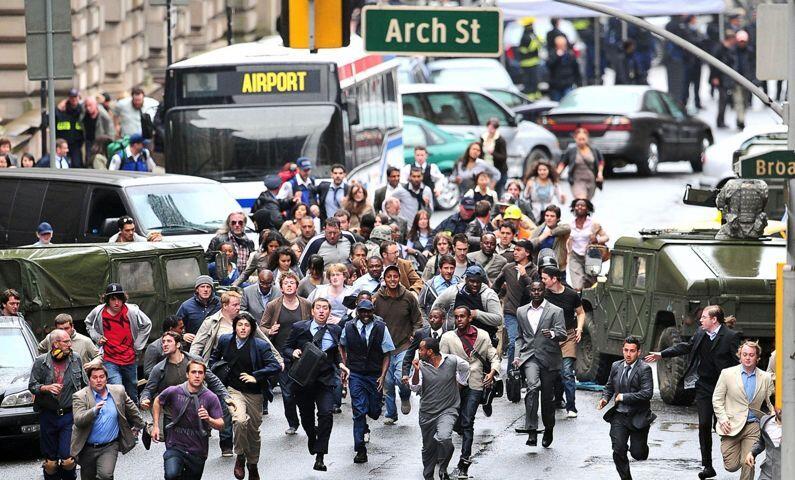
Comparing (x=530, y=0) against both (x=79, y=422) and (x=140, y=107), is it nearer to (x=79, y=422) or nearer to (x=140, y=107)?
(x=140, y=107)

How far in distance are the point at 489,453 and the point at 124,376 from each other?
359cm

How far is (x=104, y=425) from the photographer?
15.1 m

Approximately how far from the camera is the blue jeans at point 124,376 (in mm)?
18203

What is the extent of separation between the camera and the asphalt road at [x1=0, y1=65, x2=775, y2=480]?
54.1ft

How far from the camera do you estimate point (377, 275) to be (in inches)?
768

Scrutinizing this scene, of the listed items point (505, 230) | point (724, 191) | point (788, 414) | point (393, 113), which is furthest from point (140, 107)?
point (788, 414)

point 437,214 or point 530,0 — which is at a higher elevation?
point 530,0

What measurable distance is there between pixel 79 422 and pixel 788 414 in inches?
241

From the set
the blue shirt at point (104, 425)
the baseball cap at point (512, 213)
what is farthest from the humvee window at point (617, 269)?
the blue shirt at point (104, 425)

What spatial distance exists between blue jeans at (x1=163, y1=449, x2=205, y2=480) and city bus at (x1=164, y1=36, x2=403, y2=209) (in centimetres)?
1207

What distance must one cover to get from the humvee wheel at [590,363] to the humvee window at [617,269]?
0.87m

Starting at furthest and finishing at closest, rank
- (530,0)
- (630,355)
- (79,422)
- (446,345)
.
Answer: (530,0), (446,345), (630,355), (79,422)

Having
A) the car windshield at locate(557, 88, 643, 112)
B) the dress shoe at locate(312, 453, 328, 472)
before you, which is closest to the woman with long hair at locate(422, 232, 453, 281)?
the dress shoe at locate(312, 453, 328, 472)

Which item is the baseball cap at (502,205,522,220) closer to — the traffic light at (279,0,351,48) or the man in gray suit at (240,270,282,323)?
the man in gray suit at (240,270,282,323)
